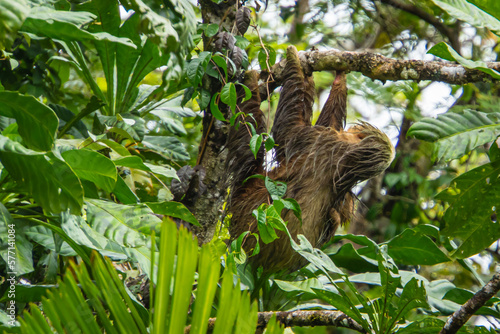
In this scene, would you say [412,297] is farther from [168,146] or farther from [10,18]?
[10,18]

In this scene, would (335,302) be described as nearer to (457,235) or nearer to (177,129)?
(457,235)

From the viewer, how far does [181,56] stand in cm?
129

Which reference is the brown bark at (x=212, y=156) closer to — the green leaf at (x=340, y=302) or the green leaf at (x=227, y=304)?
the green leaf at (x=340, y=302)

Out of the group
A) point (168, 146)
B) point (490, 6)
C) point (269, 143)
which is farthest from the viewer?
point (168, 146)

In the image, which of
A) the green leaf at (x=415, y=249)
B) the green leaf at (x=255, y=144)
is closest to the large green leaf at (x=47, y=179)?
the green leaf at (x=255, y=144)

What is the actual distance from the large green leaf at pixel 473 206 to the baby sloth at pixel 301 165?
0.99 meters

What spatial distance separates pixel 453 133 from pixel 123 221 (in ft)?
4.56

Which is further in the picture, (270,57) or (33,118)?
(270,57)

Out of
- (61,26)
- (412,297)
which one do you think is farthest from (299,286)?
(61,26)

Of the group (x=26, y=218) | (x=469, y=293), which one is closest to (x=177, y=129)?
(x=26, y=218)

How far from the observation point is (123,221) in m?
1.79

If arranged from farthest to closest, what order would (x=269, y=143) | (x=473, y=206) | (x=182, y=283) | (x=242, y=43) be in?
Result: 1. (x=242, y=43)
2. (x=269, y=143)
3. (x=473, y=206)
4. (x=182, y=283)

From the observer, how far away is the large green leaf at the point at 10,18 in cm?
105

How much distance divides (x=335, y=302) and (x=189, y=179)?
994 millimetres
